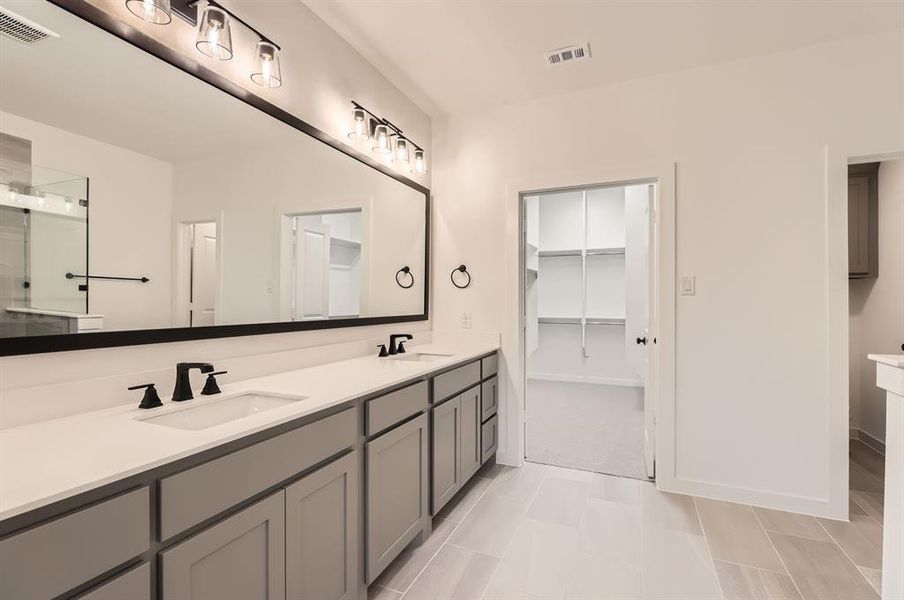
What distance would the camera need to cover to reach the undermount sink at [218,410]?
134 centimetres

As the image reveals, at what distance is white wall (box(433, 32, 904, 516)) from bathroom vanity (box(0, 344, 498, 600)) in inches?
72.3

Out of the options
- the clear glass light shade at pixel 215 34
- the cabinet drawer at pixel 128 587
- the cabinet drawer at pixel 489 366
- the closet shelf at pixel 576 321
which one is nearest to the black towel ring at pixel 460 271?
the cabinet drawer at pixel 489 366

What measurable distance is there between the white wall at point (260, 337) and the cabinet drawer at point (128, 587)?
619mm

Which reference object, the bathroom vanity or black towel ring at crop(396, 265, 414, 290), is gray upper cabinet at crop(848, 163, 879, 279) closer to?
black towel ring at crop(396, 265, 414, 290)

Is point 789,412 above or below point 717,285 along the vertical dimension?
below

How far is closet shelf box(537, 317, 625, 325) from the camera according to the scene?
564 centimetres

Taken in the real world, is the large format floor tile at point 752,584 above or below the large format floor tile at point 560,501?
above

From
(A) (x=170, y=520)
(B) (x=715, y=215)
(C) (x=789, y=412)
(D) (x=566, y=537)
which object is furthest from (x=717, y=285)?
(A) (x=170, y=520)

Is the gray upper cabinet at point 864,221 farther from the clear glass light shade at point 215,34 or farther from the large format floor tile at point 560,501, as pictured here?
the clear glass light shade at point 215,34

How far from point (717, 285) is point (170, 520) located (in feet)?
9.37

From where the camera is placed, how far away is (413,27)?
2.29 m

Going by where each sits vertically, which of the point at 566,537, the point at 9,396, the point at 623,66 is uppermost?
the point at 623,66

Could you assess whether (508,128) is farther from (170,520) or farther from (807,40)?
(170,520)

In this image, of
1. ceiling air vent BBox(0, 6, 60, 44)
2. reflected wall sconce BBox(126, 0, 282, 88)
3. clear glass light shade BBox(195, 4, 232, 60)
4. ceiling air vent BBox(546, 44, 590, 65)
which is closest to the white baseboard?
ceiling air vent BBox(546, 44, 590, 65)
